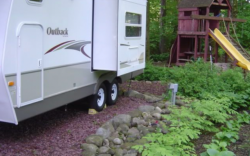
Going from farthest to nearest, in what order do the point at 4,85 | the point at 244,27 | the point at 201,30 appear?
1. the point at 244,27
2. the point at 201,30
3. the point at 4,85

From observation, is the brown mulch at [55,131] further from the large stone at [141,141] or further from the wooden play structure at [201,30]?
the wooden play structure at [201,30]

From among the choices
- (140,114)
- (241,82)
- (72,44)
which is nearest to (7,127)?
(72,44)

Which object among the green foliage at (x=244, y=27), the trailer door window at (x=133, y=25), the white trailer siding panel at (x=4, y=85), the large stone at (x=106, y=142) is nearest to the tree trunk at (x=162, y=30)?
the green foliage at (x=244, y=27)

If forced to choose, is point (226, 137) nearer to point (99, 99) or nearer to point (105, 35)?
point (99, 99)

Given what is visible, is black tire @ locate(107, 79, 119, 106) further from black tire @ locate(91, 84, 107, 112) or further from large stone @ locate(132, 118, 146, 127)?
large stone @ locate(132, 118, 146, 127)

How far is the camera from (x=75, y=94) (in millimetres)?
6500

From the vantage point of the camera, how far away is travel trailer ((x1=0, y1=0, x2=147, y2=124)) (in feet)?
15.4

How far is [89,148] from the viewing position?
5.22m

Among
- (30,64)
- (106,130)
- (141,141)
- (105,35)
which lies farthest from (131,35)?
(30,64)

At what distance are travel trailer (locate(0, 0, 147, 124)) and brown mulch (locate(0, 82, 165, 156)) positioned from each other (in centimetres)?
49

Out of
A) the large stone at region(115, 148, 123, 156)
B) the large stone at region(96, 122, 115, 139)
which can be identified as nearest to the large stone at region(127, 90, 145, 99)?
the large stone at region(96, 122, 115, 139)

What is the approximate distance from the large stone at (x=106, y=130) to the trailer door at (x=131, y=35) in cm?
139

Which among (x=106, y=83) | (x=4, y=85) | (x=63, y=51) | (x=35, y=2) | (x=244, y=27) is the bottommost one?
(x=106, y=83)

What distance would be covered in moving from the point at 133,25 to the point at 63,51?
2.60 m
